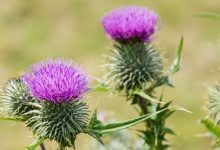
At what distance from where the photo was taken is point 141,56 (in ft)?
20.2

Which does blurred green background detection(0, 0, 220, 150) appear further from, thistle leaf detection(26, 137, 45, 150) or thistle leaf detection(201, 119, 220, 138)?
thistle leaf detection(26, 137, 45, 150)

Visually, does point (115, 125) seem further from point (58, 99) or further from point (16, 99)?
point (16, 99)

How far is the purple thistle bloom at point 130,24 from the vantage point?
598cm

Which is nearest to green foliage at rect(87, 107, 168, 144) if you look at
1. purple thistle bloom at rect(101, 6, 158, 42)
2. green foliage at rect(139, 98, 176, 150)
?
green foliage at rect(139, 98, 176, 150)

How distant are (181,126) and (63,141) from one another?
8.98m

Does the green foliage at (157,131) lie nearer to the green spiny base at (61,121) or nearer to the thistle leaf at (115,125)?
the green spiny base at (61,121)

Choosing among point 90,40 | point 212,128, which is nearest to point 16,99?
point 212,128

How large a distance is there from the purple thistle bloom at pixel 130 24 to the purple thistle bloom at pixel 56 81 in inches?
51.6

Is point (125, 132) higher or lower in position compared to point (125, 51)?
lower

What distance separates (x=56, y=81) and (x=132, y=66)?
158 cm

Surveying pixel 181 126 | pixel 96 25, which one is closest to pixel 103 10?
pixel 96 25

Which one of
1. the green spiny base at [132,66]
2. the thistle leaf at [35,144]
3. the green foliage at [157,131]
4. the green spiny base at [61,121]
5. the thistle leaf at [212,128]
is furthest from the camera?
the green spiny base at [132,66]

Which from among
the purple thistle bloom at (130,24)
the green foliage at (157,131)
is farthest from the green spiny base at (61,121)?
the purple thistle bloom at (130,24)

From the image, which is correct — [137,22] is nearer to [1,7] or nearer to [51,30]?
[51,30]
